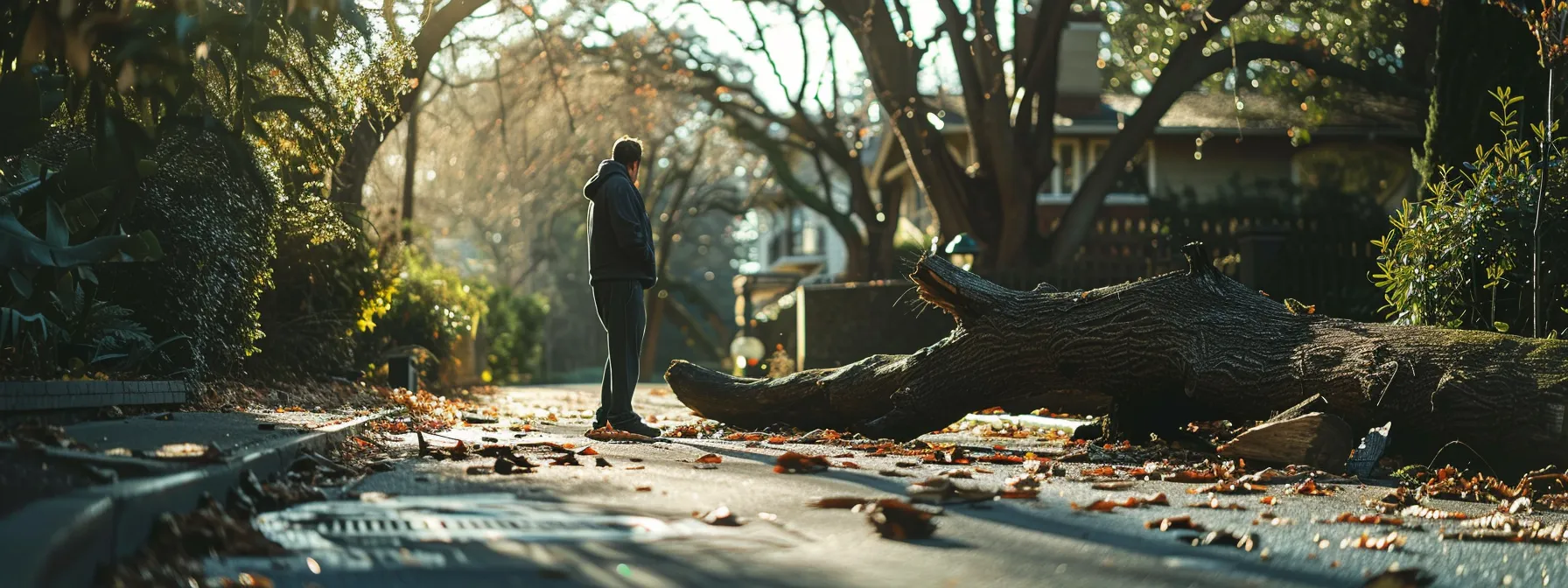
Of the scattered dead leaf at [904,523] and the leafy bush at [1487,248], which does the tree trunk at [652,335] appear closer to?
the leafy bush at [1487,248]

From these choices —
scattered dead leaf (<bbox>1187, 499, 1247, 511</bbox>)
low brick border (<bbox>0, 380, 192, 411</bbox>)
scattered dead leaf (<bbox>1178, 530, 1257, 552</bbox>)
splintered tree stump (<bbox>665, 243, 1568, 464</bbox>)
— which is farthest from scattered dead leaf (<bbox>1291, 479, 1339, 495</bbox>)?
low brick border (<bbox>0, 380, 192, 411</bbox>)

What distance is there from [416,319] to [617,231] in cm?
1005

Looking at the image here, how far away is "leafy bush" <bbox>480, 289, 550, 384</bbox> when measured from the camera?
107 feet

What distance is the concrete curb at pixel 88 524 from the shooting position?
3.62 meters

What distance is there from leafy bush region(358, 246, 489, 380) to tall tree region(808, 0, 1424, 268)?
659 cm

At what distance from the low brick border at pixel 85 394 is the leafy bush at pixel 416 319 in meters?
7.55

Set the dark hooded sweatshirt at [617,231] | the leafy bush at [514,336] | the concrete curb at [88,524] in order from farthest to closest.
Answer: the leafy bush at [514,336], the dark hooded sweatshirt at [617,231], the concrete curb at [88,524]

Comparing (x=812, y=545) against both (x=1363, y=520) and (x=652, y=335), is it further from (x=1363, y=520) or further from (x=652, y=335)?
(x=652, y=335)

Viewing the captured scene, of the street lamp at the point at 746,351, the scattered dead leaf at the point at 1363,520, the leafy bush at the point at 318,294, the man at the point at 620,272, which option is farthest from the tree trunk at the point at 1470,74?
the street lamp at the point at 746,351

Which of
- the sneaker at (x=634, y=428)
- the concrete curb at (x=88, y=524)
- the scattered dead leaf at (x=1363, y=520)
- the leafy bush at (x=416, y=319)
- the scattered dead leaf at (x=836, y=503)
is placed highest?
the leafy bush at (x=416, y=319)

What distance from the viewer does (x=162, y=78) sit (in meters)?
7.55

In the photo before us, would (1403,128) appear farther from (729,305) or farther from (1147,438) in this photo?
(729,305)

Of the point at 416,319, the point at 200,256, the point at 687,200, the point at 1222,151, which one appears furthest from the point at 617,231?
the point at 687,200

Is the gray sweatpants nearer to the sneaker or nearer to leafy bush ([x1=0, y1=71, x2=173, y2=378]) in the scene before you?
the sneaker
